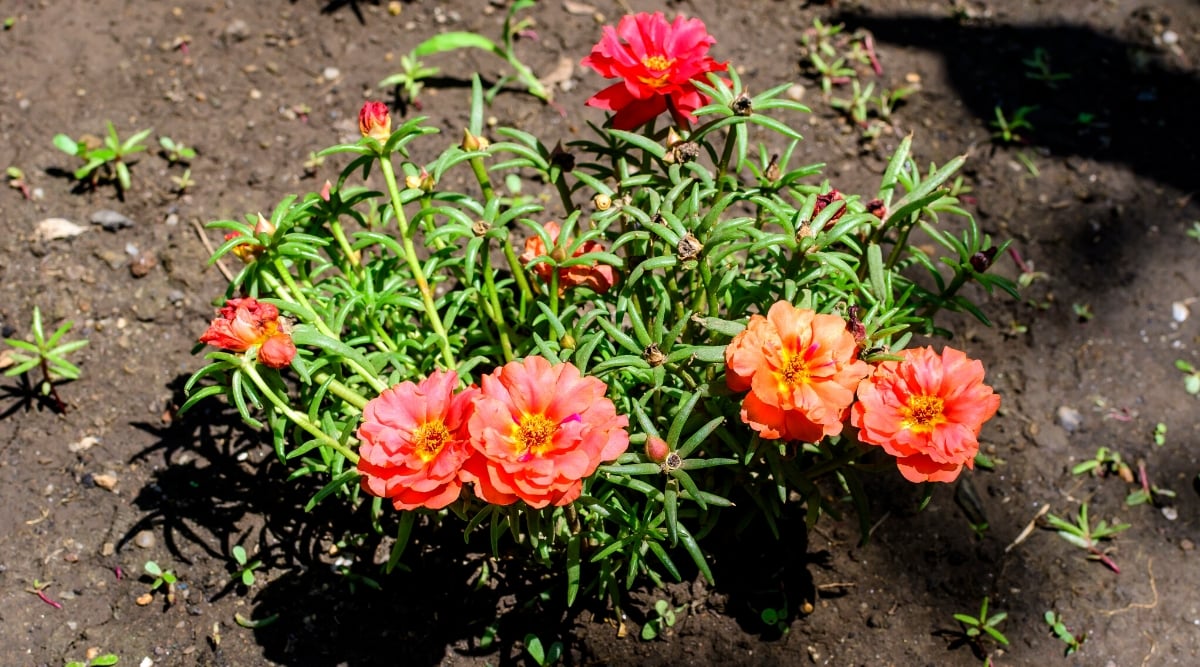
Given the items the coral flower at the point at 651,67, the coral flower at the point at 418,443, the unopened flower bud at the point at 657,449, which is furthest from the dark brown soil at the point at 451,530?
the coral flower at the point at 651,67

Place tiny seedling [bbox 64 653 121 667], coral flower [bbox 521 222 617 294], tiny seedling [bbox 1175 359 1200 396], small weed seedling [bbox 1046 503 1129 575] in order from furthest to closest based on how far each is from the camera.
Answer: tiny seedling [bbox 1175 359 1200 396] → small weed seedling [bbox 1046 503 1129 575] → tiny seedling [bbox 64 653 121 667] → coral flower [bbox 521 222 617 294]

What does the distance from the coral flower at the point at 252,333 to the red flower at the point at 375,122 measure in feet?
1.63

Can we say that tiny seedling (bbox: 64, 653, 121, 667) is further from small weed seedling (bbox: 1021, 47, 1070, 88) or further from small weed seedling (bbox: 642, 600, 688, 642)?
small weed seedling (bbox: 1021, 47, 1070, 88)

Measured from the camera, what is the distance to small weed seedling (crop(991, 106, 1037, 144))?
3955 mm

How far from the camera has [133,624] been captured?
2.69 meters

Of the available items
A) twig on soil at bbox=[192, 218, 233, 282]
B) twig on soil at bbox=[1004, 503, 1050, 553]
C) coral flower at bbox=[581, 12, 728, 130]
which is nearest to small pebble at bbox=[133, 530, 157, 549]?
twig on soil at bbox=[192, 218, 233, 282]

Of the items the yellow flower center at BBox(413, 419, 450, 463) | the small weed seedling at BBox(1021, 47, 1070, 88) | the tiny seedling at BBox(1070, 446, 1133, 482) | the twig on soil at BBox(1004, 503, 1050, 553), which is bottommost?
the twig on soil at BBox(1004, 503, 1050, 553)

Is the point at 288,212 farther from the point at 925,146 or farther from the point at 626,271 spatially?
the point at 925,146

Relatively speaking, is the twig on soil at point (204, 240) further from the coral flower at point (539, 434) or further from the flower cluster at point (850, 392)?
the flower cluster at point (850, 392)

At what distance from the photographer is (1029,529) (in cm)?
303

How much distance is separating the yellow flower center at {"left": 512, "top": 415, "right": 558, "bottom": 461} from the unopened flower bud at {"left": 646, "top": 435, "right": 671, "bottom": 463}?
10.8 inches

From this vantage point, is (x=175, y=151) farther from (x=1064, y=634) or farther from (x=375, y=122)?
(x=1064, y=634)

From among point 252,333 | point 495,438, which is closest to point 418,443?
point 495,438

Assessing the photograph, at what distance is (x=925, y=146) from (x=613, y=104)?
2211mm
